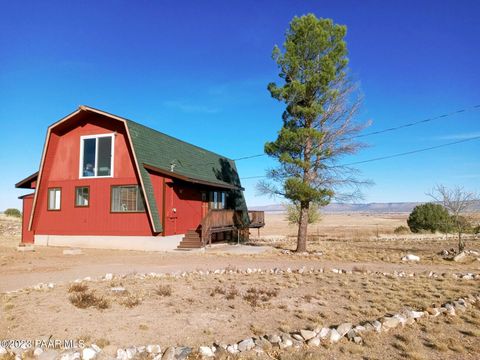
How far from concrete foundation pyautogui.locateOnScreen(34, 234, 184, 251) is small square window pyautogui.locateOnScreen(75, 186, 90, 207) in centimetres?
177

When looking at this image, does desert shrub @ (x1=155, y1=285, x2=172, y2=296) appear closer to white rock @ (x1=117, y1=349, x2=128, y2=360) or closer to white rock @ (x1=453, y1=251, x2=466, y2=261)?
white rock @ (x1=117, y1=349, x2=128, y2=360)

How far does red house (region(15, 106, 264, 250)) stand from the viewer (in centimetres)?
1902

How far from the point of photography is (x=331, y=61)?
56.7ft

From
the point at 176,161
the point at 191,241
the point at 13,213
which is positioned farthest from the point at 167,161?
the point at 13,213

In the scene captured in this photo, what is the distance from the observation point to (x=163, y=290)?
8492 millimetres

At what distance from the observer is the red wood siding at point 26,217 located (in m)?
21.3

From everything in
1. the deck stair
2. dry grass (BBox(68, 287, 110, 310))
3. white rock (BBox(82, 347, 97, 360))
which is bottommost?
white rock (BBox(82, 347, 97, 360))

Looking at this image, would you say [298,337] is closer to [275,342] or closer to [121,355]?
[275,342]

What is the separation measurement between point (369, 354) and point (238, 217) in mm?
19265

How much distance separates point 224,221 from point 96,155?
26.2 feet

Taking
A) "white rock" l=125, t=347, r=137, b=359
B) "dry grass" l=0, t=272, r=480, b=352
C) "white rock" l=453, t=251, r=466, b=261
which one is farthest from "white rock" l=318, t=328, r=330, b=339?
"white rock" l=453, t=251, r=466, b=261

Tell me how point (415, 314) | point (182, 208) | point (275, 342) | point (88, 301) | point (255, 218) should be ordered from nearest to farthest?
point (275, 342) → point (415, 314) → point (88, 301) → point (182, 208) → point (255, 218)

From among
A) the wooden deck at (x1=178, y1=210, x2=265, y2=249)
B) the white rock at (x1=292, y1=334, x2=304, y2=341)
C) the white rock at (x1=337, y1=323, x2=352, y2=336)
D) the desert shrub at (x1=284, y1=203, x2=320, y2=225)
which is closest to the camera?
the white rock at (x1=292, y1=334, x2=304, y2=341)

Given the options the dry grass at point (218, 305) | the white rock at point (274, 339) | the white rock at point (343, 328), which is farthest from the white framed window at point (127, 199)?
the white rock at point (343, 328)
